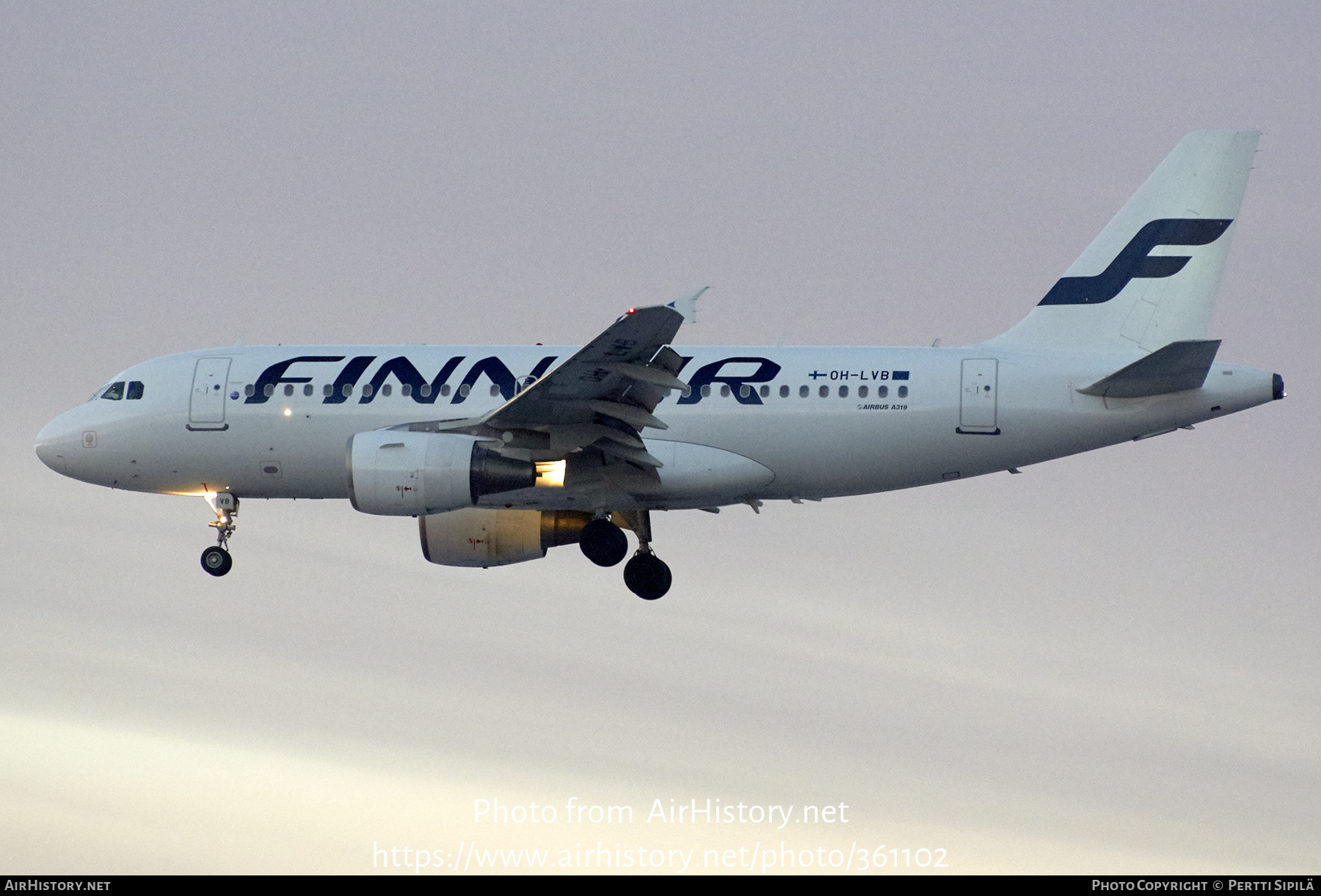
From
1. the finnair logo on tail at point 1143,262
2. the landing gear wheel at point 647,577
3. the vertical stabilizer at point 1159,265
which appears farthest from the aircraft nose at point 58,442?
the finnair logo on tail at point 1143,262

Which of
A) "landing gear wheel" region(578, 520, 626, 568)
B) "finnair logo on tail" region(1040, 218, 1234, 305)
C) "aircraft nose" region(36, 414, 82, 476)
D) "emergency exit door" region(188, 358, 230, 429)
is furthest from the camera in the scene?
"aircraft nose" region(36, 414, 82, 476)

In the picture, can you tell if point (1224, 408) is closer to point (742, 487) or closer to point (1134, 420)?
point (1134, 420)

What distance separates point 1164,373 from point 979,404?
3398mm

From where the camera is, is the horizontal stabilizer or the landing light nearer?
the horizontal stabilizer

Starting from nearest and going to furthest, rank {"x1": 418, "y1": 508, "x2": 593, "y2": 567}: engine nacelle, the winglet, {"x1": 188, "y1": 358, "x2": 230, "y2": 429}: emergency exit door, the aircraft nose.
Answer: the winglet, {"x1": 188, "y1": 358, "x2": 230, "y2": 429}: emergency exit door, {"x1": 418, "y1": 508, "x2": 593, "y2": 567}: engine nacelle, the aircraft nose

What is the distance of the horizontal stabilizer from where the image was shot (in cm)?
3300

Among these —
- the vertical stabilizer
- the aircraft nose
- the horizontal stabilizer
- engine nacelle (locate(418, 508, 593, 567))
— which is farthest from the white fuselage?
engine nacelle (locate(418, 508, 593, 567))

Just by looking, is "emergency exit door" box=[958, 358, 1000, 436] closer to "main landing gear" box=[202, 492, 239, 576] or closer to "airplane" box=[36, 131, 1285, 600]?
"airplane" box=[36, 131, 1285, 600]

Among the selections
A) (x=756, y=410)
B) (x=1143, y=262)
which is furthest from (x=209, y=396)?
(x=1143, y=262)

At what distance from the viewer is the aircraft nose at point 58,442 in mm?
38812

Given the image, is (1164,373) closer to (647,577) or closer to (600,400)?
(600,400)

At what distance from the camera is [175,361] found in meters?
38.8

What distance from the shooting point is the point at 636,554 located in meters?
38.2

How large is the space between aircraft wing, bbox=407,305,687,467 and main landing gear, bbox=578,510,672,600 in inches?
110
